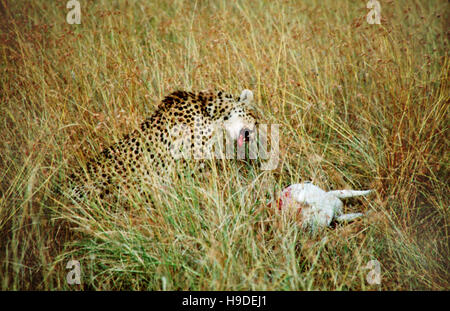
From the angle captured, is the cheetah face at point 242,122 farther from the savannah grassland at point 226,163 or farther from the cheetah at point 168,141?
the savannah grassland at point 226,163

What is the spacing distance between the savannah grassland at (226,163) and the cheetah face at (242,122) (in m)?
0.23

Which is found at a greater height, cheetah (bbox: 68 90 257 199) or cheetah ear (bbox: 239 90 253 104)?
cheetah ear (bbox: 239 90 253 104)

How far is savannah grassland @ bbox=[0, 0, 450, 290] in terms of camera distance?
8.34ft

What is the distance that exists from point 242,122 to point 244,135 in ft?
0.35

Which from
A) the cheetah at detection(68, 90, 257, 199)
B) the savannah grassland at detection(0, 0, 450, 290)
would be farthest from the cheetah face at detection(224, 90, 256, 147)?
the savannah grassland at detection(0, 0, 450, 290)

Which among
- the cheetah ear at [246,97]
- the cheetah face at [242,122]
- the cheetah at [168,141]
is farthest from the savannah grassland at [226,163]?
the cheetah ear at [246,97]

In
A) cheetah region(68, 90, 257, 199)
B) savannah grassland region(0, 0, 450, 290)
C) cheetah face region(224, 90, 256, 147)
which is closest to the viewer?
savannah grassland region(0, 0, 450, 290)

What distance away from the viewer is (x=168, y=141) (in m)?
3.09

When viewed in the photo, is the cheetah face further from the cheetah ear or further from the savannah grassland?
the savannah grassland

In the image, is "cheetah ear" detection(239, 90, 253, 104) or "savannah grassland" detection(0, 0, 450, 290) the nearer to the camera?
"savannah grassland" detection(0, 0, 450, 290)

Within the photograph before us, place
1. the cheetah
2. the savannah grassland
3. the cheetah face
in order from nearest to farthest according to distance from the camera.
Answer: the savannah grassland < the cheetah < the cheetah face

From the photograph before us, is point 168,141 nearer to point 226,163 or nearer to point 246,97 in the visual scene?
point 226,163

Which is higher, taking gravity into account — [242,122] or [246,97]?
[246,97]

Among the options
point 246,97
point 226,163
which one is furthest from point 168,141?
point 246,97
